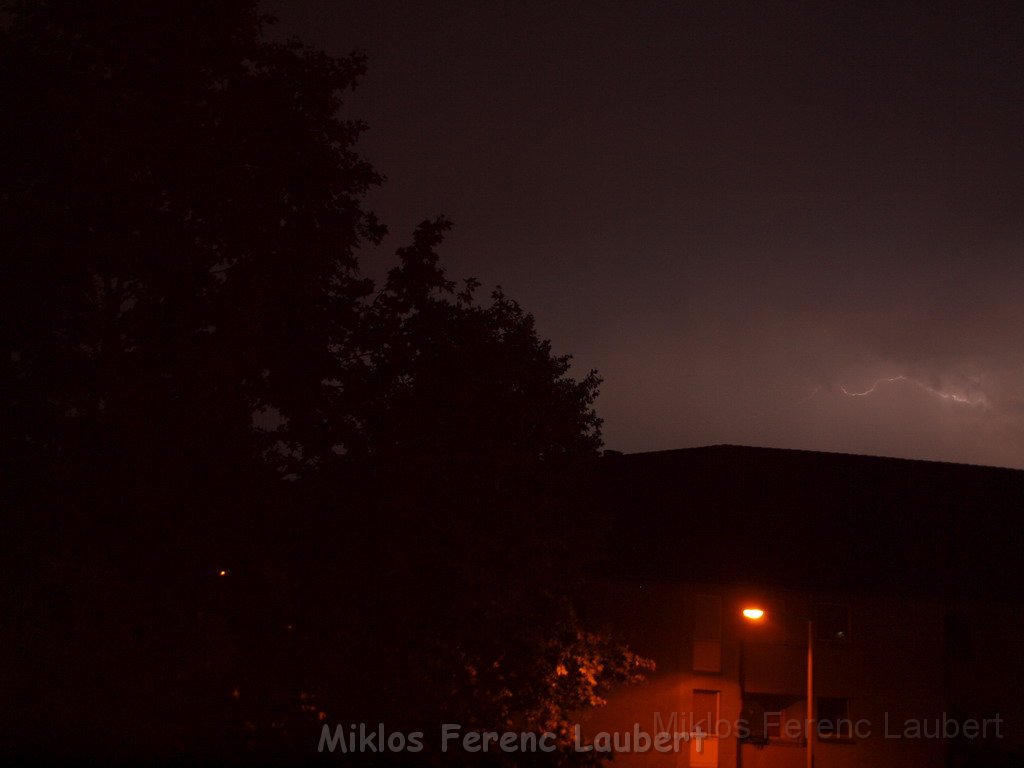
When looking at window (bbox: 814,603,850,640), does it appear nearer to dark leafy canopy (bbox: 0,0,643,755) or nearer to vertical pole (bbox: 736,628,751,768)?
vertical pole (bbox: 736,628,751,768)

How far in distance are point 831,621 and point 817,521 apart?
452cm

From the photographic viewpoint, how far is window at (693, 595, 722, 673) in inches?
1174

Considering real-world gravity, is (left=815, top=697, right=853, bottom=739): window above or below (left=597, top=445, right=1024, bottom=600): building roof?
below

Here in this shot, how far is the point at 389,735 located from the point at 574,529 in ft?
21.9

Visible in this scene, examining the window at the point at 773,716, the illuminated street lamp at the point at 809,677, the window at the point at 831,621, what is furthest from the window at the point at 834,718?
the illuminated street lamp at the point at 809,677

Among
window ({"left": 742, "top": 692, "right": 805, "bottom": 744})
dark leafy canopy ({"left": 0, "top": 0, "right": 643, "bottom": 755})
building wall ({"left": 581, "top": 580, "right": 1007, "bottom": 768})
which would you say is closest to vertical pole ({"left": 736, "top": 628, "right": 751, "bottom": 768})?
building wall ({"left": 581, "top": 580, "right": 1007, "bottom": 768})

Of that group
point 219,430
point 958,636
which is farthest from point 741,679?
point 219,430

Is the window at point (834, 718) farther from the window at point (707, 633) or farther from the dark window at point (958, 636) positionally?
the dark window at point (958, 636)

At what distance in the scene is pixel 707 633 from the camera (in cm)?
3028

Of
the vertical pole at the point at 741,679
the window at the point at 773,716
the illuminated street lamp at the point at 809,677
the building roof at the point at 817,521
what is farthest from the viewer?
the building roof at the point at 817,521

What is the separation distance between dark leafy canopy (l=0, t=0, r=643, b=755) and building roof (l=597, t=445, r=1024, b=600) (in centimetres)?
1256

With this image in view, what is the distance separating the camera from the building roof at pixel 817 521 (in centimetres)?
3105

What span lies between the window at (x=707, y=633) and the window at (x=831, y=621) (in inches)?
114

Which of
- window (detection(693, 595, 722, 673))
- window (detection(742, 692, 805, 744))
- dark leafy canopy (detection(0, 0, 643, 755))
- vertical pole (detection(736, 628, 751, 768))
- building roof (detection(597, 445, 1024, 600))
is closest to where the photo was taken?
dark leafy canopy (detection(0, 0, 643, 755))
